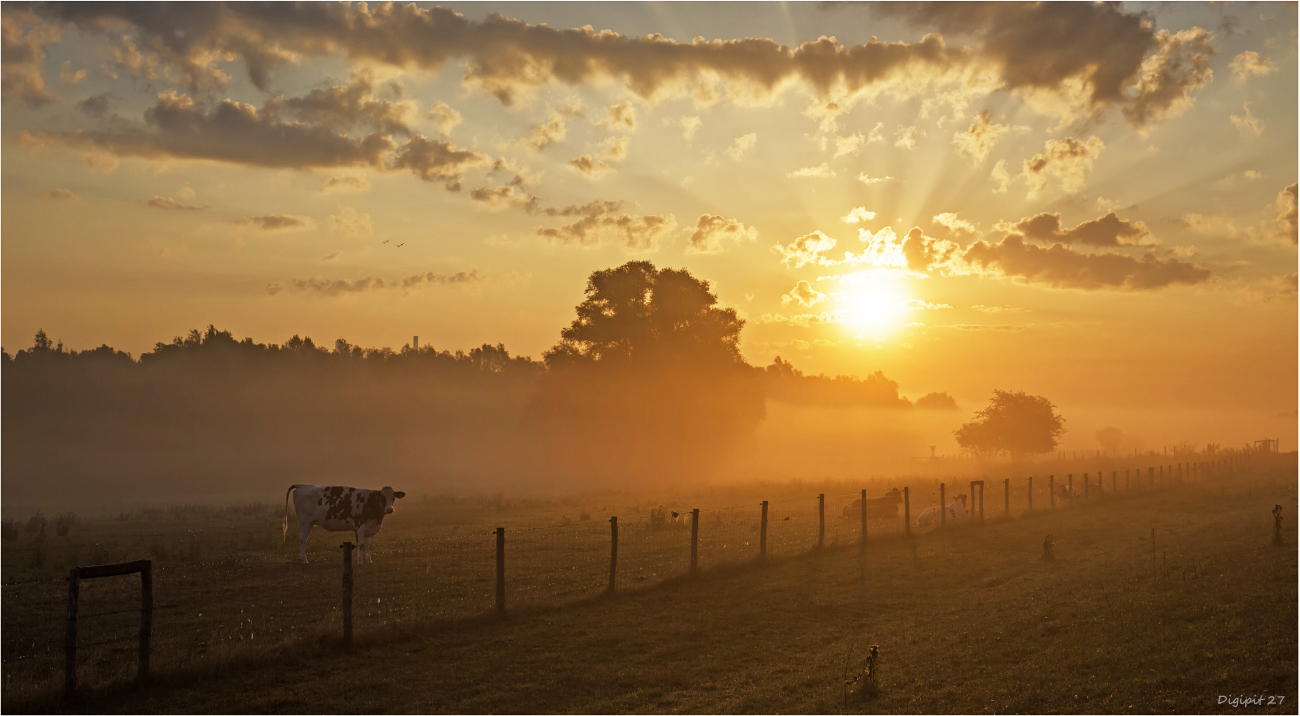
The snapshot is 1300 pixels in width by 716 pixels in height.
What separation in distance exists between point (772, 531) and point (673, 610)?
11957mm

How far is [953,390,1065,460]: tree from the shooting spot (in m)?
86.5

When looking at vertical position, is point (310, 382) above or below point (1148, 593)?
above

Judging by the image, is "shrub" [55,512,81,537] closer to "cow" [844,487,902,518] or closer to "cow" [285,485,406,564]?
"cow" [285,485,406,564]

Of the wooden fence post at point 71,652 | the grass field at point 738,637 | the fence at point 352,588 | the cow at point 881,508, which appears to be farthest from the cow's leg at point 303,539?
the cow at point 881,508

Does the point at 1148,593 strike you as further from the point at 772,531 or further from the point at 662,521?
the point at 662,521

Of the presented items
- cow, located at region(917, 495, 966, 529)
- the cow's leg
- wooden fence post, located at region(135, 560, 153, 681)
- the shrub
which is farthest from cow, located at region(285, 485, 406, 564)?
cow, located at region(917, 495, 966, 529)

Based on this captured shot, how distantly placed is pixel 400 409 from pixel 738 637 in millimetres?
100013

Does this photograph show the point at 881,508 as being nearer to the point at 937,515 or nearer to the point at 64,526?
the point at 937,515

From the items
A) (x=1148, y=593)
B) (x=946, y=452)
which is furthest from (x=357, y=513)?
(x=946, y=452)

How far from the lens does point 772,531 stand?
26.9 m

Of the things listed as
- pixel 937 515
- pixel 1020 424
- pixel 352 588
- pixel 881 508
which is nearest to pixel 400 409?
pixel 1020 424

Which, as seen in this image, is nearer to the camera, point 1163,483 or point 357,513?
point 357,513

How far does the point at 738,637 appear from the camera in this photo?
13.8m

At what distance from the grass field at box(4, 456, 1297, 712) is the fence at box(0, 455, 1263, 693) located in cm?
11
